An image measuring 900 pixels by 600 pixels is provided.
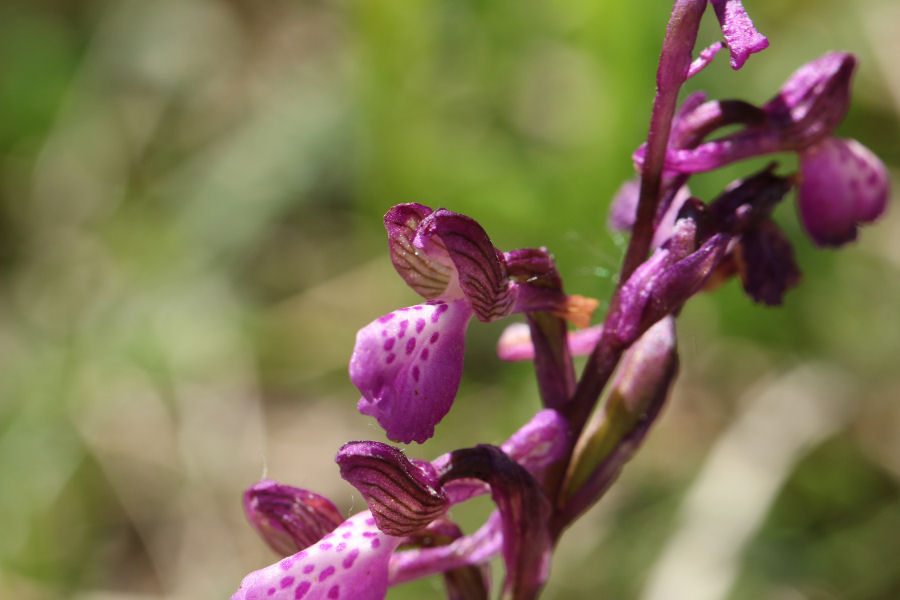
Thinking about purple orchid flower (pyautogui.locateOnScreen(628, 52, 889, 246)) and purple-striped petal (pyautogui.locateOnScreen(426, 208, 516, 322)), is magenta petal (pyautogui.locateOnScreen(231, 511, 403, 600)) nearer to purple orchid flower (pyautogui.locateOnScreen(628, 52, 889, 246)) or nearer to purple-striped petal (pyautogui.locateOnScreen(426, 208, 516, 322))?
purple-striped petal (pyautogui.locateOnScreen(426, 208, 516, 322))

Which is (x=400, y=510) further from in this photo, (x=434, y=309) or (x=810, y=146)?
(x=810, y=146)

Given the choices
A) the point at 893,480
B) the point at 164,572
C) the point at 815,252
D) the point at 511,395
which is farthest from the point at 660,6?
the point at 164,572

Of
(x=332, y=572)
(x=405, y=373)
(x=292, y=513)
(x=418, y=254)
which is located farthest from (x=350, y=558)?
(x=418, y=254)

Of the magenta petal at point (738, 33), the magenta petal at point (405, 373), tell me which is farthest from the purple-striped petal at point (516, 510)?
the magenta petal at point (738, 33)

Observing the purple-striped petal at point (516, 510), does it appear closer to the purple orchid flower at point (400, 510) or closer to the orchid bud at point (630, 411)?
the purple orchid flower at point (400, 510)

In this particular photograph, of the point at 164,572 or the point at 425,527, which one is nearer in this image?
the point at 425,527

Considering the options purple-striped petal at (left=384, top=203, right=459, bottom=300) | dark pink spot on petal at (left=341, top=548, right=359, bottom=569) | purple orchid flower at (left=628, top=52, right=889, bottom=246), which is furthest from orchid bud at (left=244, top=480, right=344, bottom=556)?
purple orchid flower at (left=628, top=52, right=889, bottom=246)

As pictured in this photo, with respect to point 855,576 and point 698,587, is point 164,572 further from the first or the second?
point 855,576
